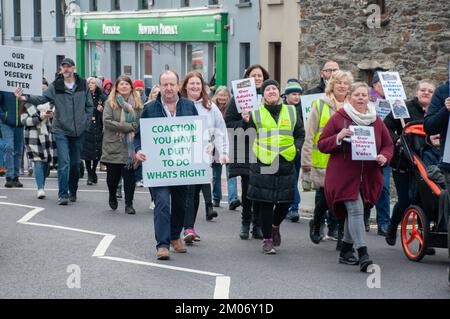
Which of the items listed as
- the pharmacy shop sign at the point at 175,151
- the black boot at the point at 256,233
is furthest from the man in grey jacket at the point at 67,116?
the pharmacy shop sign at the point at 175,151

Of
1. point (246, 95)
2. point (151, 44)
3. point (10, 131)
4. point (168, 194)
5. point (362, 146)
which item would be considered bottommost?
point (168, 194)

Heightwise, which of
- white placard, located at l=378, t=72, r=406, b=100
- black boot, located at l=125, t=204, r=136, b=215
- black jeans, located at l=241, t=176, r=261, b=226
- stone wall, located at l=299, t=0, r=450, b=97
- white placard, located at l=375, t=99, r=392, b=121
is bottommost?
black boot, located at l=125, t=204, r=136, b=215

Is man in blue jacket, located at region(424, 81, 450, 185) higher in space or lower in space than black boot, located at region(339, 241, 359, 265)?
higher

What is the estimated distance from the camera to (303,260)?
1149 centimetres

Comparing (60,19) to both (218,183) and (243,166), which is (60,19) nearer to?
(218,183)

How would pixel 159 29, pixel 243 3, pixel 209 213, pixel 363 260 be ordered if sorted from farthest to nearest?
pixel 159 29
pixel 243 3
pixel 209 213
pixel 363 260

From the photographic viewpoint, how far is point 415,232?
11.4 meters

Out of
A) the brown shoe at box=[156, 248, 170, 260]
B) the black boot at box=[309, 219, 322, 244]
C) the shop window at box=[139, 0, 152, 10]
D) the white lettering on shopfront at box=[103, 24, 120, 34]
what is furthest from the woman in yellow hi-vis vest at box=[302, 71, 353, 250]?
the white lettering on shopfront at box=[103, 24, 120, 34]

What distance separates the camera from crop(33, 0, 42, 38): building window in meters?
48.1

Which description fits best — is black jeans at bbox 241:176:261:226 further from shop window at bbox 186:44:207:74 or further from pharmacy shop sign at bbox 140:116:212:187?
shop window at bbox 186:44:207:74

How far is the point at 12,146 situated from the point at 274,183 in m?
7.51

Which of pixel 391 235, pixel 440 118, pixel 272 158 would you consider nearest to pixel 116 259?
pixel 272 158

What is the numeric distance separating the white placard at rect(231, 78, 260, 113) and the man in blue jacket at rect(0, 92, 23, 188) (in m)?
4.97

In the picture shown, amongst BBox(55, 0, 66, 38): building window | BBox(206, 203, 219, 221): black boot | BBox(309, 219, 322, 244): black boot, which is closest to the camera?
BBox(309, 219, 322, 244): black boot
